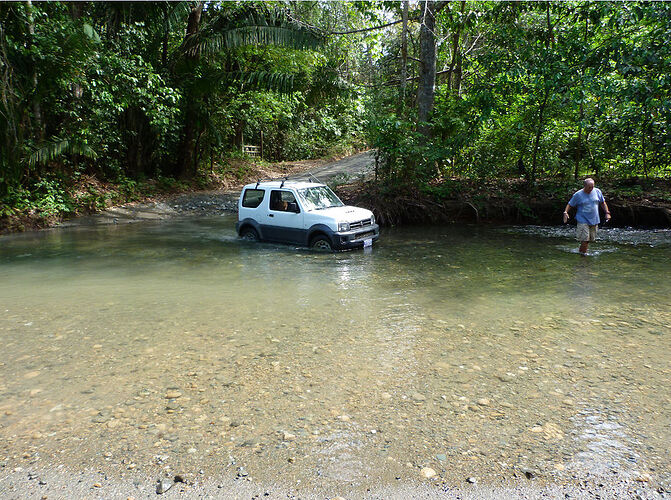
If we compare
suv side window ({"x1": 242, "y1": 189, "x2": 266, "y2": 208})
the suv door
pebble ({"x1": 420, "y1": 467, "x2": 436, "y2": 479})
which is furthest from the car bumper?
pebble ({"x1": 420, "y1": 467, "x2": 436, "y2": 479})

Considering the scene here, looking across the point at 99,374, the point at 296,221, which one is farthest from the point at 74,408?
the point at 296,221

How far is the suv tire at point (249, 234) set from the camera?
14241 mm

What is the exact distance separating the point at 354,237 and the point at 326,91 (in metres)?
9.79

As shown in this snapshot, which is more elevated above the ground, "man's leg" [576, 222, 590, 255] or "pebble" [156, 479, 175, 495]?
"man's leg" [576, 222, 590, 255]

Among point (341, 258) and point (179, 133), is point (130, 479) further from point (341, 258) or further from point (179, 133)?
point (179, 133)

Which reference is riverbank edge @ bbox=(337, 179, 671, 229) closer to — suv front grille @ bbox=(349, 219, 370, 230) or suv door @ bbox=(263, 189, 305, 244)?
suv front grille @ bbox=(349, 219, 370, 230)

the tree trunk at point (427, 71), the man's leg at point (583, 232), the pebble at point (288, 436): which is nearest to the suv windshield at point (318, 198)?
the man's leg at point (583, 232)

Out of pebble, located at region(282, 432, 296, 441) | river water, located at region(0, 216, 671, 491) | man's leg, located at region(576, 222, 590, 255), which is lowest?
pebble, located at region(282, 432, 296, 441)

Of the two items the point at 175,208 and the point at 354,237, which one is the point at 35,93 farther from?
the point at 354,237

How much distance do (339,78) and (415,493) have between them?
18.6m

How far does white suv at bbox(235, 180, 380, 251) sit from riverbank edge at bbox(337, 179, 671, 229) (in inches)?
189

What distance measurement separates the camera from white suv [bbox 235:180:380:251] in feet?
41.4

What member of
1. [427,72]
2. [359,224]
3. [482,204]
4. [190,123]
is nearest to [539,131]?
[482,204]

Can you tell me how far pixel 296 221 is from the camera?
13117 millimetres
